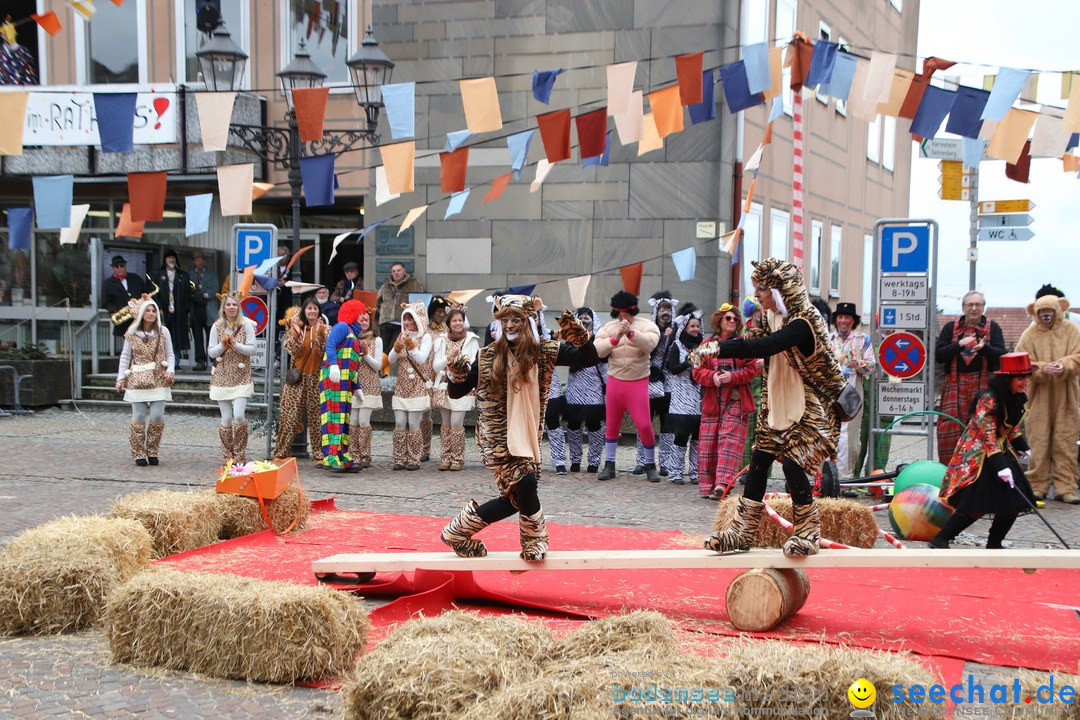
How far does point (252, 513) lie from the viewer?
846 centimetres

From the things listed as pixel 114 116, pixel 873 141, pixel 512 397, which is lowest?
pixel 512 397

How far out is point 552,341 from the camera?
6754 mm

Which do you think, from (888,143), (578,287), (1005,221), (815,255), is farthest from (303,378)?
(888,143)

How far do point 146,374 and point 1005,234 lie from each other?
11423 mm

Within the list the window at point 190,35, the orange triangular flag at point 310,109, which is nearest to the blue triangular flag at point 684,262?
the orange triangular flag at point 310,109

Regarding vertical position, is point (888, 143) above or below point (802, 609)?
above

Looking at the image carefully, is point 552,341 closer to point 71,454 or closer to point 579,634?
point 579,634

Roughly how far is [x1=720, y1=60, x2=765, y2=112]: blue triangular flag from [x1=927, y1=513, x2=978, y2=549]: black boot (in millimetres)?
5269

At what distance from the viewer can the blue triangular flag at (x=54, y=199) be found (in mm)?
11578

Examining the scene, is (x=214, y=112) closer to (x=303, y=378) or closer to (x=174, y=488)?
(x=303, y=378)

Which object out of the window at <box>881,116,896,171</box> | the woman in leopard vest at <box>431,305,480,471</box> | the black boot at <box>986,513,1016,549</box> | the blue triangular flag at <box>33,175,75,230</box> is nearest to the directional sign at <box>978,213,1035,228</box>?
the woman in leopard vest at <box>431,305,480,471</box>

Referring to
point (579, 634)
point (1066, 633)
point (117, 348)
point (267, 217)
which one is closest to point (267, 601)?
point (579, 634)

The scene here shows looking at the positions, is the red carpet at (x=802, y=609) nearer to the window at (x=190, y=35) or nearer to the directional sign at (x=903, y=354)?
the directional sign at (x=903, y=354)

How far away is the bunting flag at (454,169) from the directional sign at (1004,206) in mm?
8150
